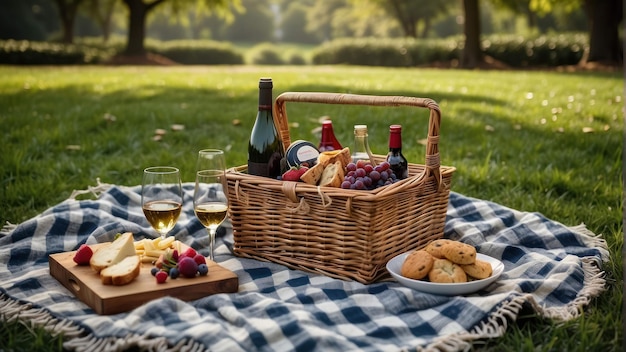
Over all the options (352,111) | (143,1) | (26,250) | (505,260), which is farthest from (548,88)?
(143,1)

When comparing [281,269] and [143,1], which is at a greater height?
[143,1]

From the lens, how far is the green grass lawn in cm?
332

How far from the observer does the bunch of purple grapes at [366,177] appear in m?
2.79

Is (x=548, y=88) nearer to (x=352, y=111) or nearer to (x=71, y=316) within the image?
(x=352, y=111)

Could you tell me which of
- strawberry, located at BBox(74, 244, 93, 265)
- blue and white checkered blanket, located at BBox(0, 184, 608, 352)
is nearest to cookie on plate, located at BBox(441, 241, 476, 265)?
blue and white checkered blanket, located at BBox(0, 184, 608, 352)

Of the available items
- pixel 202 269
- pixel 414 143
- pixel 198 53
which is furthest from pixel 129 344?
pixel 198 53

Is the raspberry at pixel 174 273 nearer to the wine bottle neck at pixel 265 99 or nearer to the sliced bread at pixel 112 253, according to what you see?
the sliced bread at pixel 112 253

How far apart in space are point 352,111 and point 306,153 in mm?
3747

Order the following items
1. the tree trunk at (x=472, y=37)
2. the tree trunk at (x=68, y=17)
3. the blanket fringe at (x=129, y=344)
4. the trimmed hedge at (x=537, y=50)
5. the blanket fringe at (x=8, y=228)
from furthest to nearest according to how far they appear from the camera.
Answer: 1. the tree trunk at (x=68, y=17)
2. the trimmed hedge at (x=537, y=50)
3. the tree trunk at (x=472, y=37)
4. the blanket fringe at (x=8, y=228)
5. the blanket fringe at (x=129, y=344)

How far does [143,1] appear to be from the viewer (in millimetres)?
24062

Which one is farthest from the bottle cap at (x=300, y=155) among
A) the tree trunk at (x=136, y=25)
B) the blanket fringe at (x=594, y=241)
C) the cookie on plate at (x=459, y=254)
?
the tree trunk at (x=136, y=25)

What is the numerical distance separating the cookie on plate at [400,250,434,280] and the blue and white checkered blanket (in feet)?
0.23

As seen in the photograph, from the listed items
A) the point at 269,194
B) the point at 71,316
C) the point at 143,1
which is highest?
the point at 143,1

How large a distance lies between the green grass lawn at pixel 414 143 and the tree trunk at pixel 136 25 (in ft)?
47.6
